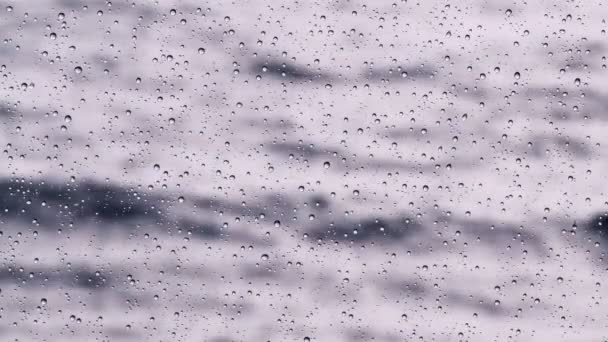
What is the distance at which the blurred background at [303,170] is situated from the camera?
94 centimetres

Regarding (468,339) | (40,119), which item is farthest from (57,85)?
(468,339)

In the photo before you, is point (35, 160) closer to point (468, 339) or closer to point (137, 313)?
point (137, 313)

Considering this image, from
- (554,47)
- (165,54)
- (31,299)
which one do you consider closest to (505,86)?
(554,47)

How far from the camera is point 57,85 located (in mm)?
972

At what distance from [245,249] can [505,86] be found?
436mm

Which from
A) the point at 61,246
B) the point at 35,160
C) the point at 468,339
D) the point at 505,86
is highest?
the point at 505,86

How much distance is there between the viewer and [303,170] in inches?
38.0

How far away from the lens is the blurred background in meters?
0.94

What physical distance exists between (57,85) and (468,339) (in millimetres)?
678

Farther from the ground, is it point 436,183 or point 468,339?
point 436,183

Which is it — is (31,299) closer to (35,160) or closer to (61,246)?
(61,246)

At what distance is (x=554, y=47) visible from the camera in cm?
98

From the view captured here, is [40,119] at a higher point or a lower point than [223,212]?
higher

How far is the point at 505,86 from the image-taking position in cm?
97
